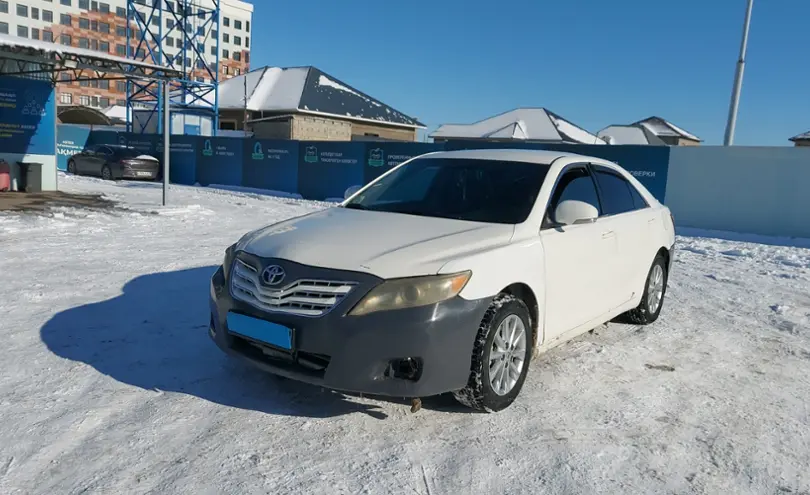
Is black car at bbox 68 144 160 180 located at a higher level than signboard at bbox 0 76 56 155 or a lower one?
lower

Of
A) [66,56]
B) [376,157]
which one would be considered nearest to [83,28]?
[376,157]

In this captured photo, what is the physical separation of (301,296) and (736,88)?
1969 centimetres

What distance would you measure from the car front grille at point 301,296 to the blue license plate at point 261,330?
8 cm

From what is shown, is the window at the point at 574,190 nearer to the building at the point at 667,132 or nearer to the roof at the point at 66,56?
the roof at the point at 66,56

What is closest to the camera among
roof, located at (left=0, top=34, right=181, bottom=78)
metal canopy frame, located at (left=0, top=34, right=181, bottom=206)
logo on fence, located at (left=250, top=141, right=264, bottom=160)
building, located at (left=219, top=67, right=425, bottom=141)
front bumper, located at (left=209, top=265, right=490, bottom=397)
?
front bumper, located at (left=209, top=265, right=490, bottom=397)

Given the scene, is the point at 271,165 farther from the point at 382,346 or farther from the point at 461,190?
the point at 382,346

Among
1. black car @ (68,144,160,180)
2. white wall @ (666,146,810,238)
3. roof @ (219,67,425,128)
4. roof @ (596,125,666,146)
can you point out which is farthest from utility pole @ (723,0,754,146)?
roof @ (596,125,666,146)

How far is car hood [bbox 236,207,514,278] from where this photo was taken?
130 inches

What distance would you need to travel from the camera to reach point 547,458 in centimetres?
313

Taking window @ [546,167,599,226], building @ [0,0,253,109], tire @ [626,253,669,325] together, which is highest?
building @ [0,0,253,109]

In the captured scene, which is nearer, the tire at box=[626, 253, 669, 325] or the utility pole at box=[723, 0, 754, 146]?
the tire at box=[626, 253, 669, 325]

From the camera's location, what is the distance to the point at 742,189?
13859mm

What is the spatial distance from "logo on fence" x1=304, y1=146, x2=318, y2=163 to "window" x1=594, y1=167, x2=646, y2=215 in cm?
1611

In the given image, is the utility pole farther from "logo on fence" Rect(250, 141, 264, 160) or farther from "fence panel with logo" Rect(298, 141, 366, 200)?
"logo on fence" Rect(250, 141, 264, 160)
